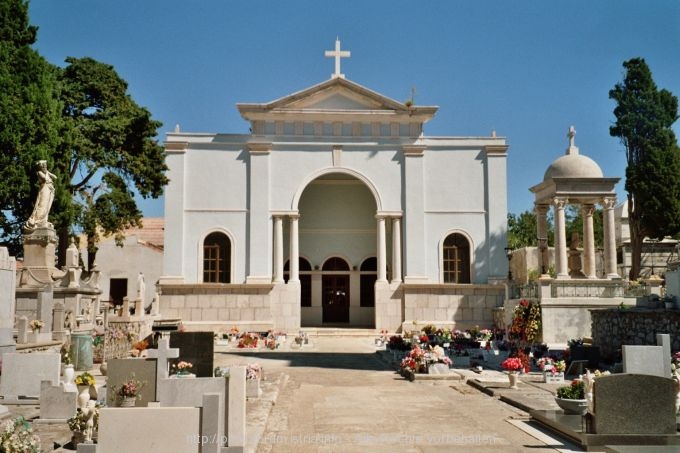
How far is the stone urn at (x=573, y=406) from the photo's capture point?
31.6 ft

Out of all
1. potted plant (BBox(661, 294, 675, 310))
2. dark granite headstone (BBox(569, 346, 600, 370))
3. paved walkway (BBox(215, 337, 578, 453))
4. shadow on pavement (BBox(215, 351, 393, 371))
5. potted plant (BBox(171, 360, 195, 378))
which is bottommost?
shadow on pavement (BBox(215, 351, 393, 371))

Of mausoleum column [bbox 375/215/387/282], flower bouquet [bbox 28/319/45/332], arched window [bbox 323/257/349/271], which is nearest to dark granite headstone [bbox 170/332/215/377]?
flower bouquet [bbox 28/319/45/332]

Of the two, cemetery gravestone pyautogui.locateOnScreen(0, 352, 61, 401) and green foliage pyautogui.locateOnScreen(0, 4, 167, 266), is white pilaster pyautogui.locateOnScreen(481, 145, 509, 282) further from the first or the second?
cemetery gravestone pyautogui.locateOnScreen(0, 352, 61, 401)

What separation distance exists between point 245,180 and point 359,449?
24420mm

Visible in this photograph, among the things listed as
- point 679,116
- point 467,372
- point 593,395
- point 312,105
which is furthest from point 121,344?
point 679,116

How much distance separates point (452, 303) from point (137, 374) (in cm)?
2294

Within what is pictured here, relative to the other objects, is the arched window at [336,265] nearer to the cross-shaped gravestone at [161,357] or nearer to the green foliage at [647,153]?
the green foliage at [647,153]

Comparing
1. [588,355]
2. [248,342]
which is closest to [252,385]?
[588,355]

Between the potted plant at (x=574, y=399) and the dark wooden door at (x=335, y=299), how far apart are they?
24571mm

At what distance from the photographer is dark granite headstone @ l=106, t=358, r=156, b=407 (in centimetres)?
945

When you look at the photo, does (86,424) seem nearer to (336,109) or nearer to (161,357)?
(161,357)

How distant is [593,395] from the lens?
27.6 feet

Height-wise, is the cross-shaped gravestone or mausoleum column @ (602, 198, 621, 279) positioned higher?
mausoleum column @ (602, 198, 621, 279)

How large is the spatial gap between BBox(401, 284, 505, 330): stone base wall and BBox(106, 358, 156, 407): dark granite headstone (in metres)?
21.9
